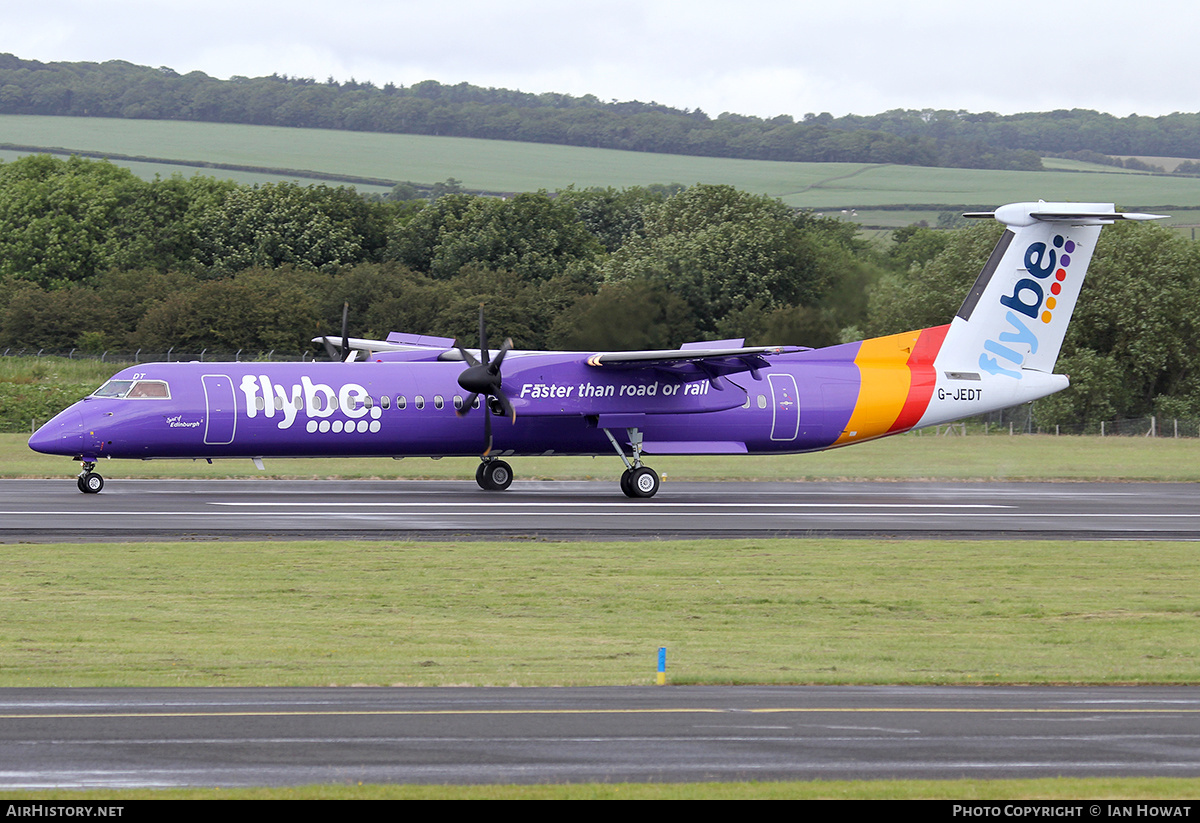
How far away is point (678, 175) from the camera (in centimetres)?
15975

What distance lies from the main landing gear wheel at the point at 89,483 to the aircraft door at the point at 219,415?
3128mm

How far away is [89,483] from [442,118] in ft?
513

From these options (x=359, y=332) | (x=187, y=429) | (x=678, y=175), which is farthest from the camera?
(x=678, y=175)

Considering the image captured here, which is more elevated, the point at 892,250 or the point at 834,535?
the point at 892,250

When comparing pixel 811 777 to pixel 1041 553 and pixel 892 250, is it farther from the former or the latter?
pixel 892 250

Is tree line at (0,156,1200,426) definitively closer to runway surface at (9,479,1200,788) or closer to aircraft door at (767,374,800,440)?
aircraft door at (767,374,800,440)

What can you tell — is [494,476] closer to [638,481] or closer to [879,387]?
[638,481]

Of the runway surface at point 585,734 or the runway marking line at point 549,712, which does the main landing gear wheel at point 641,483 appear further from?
the runway marking line at point 549,712

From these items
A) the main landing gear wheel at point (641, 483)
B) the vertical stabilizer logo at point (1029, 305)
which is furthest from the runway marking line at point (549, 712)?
the vertical stabilizer logo at point (1029, 305)

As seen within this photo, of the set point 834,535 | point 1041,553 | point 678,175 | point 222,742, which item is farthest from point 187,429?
point 678,175

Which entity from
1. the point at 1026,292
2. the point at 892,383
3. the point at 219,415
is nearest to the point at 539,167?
the point at 1026,292

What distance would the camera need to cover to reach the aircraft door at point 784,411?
33.6 metres

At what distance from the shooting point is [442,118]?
181000 mm

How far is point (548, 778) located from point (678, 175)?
155 m
